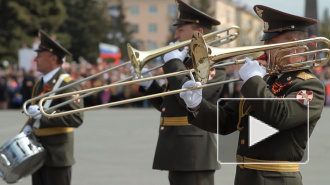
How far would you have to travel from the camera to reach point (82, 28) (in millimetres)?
54094

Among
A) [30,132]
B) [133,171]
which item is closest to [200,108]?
[30,132]

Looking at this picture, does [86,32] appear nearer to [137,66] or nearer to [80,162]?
[80,162]

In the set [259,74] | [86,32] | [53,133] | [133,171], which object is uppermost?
[86,32]

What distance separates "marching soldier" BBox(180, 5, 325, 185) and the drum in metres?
2.17

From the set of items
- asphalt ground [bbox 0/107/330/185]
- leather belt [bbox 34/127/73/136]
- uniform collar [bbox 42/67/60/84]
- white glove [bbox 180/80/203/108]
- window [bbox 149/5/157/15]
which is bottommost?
asphalt ground [bbox 0/107/330/185]

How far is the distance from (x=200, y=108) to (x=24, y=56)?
21801 millimetres

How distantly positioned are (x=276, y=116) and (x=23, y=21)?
140 feet

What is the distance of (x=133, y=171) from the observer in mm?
9156

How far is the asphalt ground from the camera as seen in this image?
8.56 m

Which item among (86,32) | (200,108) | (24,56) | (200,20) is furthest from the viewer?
(86,32)
